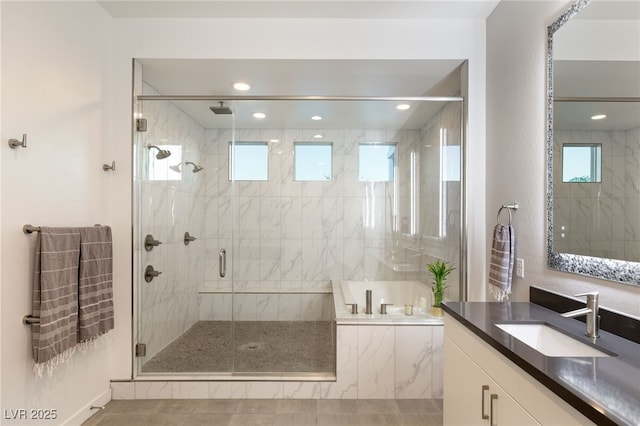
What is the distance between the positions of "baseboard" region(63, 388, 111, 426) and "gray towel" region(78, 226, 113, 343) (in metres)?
0.51

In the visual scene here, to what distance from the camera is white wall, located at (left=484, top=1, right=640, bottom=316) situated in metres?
1.75

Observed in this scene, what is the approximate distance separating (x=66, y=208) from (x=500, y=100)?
9.11 ft

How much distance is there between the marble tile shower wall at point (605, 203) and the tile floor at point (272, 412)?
1459 millimetres

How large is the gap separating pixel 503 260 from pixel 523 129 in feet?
2.50

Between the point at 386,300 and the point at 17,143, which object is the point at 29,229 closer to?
the point at 17,143

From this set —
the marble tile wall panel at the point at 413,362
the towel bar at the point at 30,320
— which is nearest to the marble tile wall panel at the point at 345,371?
the marble tile wall panel at the point at 413,362

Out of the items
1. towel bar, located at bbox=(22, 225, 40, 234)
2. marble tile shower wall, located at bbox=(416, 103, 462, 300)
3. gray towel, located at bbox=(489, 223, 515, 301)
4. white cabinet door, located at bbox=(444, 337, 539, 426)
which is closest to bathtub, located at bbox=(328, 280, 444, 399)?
marble tile shower wall, located at bbox=(416, 103, 462, 300)

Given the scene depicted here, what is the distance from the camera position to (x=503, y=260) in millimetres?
1952

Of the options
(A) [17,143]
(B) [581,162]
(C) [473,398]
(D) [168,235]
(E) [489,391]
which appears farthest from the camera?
(D) [168,235]

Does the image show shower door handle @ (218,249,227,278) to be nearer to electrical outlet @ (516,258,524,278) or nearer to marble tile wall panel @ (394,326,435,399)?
marble tile wall panel @ (394,326,435,399)

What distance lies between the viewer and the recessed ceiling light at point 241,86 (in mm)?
2818

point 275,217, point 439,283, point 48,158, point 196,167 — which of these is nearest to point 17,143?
point 48,158

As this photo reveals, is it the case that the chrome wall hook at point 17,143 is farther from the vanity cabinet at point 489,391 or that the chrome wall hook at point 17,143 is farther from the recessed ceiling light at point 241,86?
the vanity cabinet at point 489,391

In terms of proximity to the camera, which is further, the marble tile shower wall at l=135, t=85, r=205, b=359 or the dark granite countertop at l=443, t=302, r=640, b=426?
the marble tile shower wall at l=135, t=85, r=205, b=359
